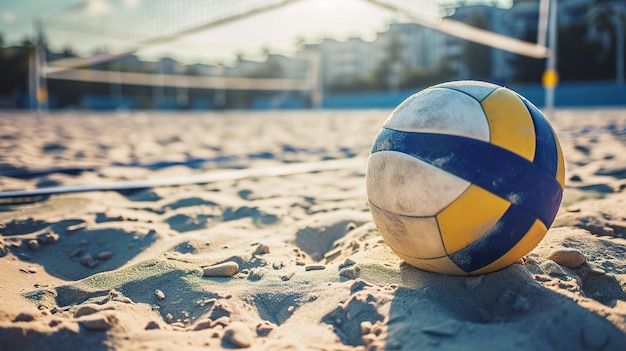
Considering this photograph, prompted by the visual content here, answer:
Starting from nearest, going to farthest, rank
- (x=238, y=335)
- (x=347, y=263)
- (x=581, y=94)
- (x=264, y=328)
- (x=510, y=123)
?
(x=238, y=335) → (x=264, y=328) → (x=510, y=123) → (x=347, y=263) → (x=581, y=94)

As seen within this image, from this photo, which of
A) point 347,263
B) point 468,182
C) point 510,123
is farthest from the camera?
point 347,263

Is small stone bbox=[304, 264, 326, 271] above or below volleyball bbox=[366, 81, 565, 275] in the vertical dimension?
below

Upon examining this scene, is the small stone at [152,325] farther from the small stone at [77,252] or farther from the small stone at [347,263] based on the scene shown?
the small stone at [77,252]

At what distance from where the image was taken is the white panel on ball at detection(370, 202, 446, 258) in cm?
181

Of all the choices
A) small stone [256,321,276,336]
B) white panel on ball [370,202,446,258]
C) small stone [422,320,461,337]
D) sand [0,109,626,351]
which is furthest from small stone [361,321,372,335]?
white panel on ball [370,202,446,258]

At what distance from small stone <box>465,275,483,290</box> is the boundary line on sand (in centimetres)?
256

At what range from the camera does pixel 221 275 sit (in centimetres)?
205

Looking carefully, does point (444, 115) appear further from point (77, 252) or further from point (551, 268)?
point (77, 252)

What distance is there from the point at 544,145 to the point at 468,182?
1.27 feet

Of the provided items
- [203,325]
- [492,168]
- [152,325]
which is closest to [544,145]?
[492,168]

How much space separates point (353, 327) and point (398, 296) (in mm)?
219

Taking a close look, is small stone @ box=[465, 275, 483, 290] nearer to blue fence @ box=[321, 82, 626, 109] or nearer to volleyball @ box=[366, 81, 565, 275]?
volleyball @ box=[366, 81, 565, 275]

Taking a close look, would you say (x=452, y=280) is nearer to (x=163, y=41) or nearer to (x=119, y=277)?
(x=119, y=277)

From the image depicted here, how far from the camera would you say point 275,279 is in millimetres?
1982
